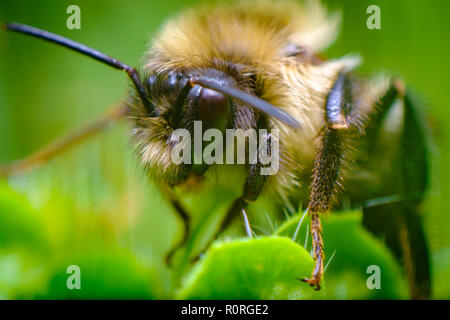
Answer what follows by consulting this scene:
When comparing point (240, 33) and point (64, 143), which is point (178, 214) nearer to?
point (240, 33)

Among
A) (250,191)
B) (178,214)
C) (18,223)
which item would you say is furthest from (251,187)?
(18,223)

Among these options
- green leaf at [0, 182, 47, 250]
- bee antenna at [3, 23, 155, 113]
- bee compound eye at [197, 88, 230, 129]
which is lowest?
green leaf at [0, 182, 47, 250]

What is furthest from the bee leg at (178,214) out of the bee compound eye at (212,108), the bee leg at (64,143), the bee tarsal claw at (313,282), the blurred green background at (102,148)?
the bee leg at (64,143)

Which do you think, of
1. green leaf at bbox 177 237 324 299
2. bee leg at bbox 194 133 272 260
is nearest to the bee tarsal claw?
green leaf at bbox 177 237 324 299

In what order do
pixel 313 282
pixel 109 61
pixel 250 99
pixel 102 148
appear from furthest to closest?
pixel 102 148
pixel 109 61
pixel 250 99
pixel 313 282

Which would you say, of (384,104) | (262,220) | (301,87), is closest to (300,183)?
(262,220)

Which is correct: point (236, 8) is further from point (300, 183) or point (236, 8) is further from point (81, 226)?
point (81, 226)

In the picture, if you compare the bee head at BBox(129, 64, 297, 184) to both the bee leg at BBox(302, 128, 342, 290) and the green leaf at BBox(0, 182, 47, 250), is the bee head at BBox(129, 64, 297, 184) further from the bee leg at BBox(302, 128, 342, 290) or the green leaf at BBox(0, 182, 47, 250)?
the green leaf at BBox(0, 182, 47, 250)
